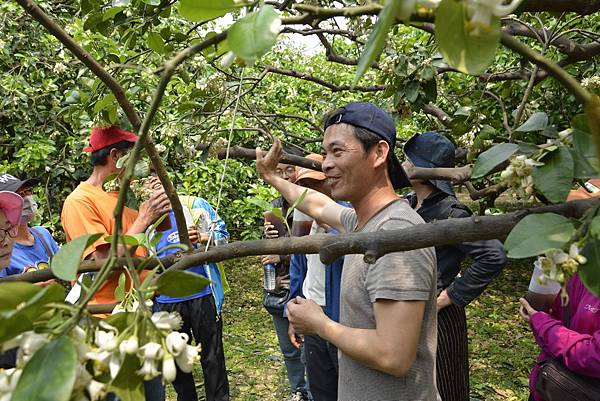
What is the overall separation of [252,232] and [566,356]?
5730 mm

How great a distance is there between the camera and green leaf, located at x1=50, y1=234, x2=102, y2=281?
76cm

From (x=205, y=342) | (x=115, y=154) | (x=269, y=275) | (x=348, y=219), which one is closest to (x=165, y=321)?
(x=348, y=219)

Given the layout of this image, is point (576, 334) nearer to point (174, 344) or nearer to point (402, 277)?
point (402, 277)

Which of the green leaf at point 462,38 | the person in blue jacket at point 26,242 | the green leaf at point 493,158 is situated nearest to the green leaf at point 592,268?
the green leaf at point 493,158

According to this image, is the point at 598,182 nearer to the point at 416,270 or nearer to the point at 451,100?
the point at 416,270

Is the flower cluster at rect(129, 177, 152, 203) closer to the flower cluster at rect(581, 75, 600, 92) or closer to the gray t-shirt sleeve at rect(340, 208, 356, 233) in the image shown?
the gray t-shirt sleeve at rect(340, 208, 356, 233)

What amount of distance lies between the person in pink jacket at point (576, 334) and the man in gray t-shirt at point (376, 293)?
891 millimetres

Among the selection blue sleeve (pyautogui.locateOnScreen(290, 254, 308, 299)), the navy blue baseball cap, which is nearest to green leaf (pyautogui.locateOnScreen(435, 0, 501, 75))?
the navy blue baseball cap

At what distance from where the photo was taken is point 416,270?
1.67 metres

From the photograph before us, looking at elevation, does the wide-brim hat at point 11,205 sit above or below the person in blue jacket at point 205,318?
above

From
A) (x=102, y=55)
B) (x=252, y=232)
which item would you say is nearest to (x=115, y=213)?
(x=102, y=55)

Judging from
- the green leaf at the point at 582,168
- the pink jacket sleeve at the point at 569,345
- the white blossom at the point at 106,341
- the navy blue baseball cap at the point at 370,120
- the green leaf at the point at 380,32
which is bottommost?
the pink jacket sleeve at the point at 569,345

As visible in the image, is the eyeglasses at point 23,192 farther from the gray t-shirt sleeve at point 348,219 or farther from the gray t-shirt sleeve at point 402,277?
the gray t-shirt sleeve at point 402,277

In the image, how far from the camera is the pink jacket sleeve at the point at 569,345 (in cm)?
233
